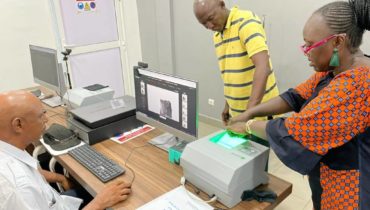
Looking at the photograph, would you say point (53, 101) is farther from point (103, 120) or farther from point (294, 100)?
point (294, 100)

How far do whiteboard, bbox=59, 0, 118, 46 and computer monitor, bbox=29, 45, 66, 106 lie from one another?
1.31 m

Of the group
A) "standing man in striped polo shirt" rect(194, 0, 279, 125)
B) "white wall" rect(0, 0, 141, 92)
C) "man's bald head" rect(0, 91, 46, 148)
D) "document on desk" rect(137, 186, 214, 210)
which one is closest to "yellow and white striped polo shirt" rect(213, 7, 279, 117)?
"standing man in striped polo shirt" rect(194, 0, 279, 125)

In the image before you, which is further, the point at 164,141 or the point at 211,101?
the point at 211,101

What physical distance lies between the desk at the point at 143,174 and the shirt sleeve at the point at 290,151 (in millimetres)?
259

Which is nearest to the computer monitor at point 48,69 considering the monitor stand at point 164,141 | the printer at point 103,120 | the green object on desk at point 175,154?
the printer at point 103,120

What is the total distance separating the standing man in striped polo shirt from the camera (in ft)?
5.45

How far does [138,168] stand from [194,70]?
2435 millimetres

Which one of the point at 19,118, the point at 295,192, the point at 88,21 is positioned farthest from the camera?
the point at 88,21

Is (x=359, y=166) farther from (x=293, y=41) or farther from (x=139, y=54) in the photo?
(x=139, y=54)

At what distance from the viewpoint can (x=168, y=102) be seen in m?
1.57

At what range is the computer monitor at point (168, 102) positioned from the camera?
4.70ft

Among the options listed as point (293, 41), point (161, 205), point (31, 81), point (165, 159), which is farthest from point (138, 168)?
point (31, 81)

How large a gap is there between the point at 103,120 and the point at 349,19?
140cm

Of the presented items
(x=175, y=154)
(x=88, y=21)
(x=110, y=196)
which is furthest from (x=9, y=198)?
(x=88, y=21)
